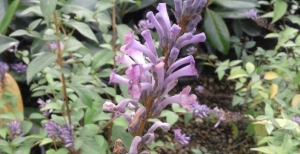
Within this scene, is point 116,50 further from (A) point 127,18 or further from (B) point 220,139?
(A) point 127,18

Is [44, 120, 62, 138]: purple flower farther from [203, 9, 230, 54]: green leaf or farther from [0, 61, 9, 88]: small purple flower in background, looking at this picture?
[203, 9, 230, 54]: green leaf

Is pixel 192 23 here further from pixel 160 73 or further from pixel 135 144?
pixel 135 144

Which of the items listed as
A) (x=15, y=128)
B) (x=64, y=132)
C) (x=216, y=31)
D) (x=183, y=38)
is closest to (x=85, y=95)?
(x=64, y=132)

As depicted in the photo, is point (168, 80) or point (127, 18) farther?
point (127, 18)

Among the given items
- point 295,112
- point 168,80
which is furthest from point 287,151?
point 168,80

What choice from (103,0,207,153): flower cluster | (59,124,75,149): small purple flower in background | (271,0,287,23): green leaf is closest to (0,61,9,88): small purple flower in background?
(59,124,75,149): small purple flower in background

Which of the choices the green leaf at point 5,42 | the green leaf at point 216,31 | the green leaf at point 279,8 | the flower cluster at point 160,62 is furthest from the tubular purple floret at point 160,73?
the green leaf at point 216,31
